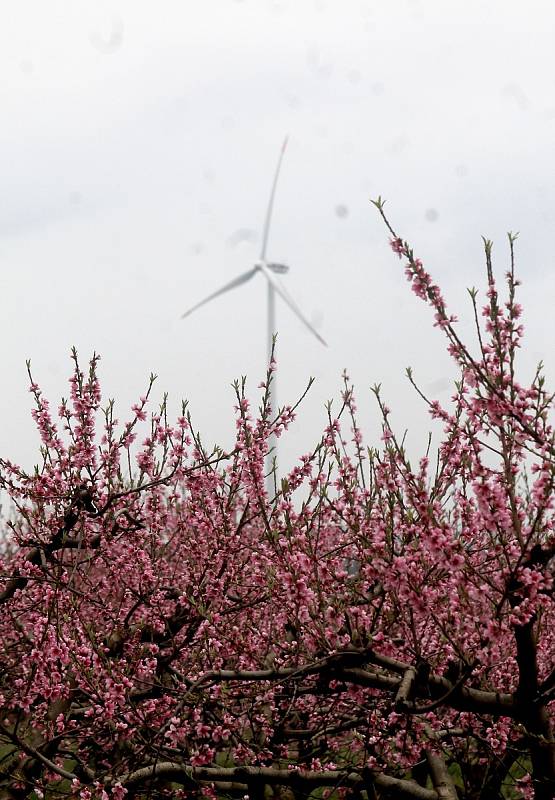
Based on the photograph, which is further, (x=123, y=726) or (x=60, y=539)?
(x=60, y=539)

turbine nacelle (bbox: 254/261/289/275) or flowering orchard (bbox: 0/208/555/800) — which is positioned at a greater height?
turbine nacelle (bbox: 254/261/289/275)

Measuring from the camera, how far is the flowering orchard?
19.7 ft

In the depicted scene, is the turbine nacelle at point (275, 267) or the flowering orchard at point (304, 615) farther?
the turbine nacelle at point (275, 267)

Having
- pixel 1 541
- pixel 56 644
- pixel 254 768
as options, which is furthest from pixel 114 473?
pixel 1 541

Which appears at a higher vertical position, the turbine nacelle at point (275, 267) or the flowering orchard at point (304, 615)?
the turbine nacelle at point (275, 267)

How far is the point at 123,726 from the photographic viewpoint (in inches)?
285

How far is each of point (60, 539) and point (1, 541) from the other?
23017mm

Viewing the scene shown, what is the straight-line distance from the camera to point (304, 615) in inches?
254

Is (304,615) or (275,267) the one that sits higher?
(275,267)

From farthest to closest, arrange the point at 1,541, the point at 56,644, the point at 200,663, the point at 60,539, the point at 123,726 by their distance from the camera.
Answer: the point at 1,541 < the point at 200,663 < the point at 60,539 < the point at 56,644 < the point at 123,726

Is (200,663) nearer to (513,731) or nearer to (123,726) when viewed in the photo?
(123,726)

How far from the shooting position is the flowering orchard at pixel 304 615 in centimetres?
599

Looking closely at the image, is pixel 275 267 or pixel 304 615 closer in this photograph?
pixel 304 615

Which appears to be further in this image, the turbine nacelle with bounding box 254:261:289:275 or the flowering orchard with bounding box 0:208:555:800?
the turbine nacelle with bounding box 254:261:289:275
